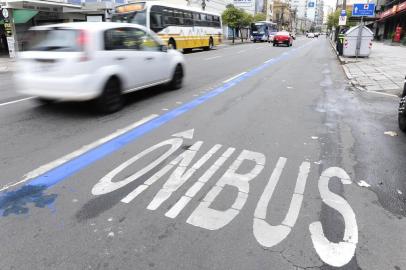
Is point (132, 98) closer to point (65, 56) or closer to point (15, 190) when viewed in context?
point (65, 56)

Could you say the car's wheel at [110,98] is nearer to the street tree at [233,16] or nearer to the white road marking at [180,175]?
the white road marking at [180,175]

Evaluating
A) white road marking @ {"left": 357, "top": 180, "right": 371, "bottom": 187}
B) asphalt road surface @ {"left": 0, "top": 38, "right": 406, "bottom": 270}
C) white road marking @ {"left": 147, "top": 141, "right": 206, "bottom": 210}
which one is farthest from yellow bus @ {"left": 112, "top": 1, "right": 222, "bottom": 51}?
white road marking @ {"left": 357, "top": 180, "right": 371, "bottom": 187}

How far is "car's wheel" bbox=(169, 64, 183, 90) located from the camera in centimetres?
999

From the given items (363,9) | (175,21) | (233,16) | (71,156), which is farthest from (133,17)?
(233,16)

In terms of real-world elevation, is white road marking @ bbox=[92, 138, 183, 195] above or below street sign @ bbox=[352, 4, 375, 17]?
below

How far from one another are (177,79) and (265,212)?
715 cm

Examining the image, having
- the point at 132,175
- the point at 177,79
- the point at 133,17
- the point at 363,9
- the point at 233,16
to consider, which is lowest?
the point at 132,175

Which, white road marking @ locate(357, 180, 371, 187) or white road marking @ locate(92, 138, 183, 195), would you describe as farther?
white road marking @ locate(357, 180, 371, 187)

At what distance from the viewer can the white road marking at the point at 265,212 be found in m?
3.13

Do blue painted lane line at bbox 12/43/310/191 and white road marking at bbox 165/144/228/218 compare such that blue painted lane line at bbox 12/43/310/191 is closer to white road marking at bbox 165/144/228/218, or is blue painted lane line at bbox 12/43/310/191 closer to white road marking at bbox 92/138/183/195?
white road marking at bbox 92/138/183/195

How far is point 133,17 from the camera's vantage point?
21734mm

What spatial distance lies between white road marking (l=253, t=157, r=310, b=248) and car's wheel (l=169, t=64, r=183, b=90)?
609cm

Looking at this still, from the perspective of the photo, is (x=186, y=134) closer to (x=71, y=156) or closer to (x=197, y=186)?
(x=71, y=156)

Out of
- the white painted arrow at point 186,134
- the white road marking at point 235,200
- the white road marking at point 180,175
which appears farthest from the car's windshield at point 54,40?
the white road marking at point 235,200
